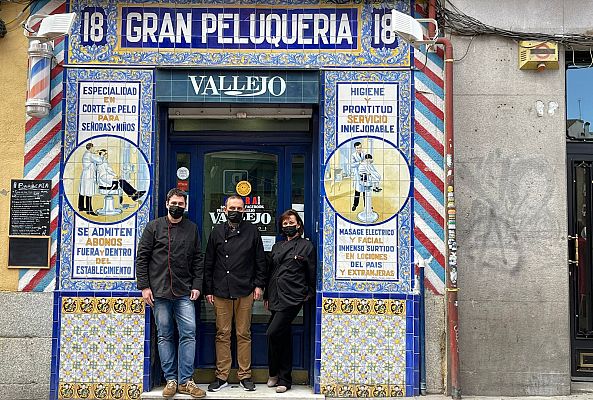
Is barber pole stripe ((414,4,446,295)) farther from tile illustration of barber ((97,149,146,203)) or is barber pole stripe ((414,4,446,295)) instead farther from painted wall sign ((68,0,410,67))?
tile illustration of barber ((97,149,146,203))

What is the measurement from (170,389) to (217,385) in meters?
0.59

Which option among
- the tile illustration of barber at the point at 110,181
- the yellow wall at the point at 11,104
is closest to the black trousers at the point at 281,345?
the tile illustration of barber at the point at 110,181

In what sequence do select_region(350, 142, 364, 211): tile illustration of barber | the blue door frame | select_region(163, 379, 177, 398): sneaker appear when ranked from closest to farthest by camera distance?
select_region(163, 379, 177, 398): sneaker → select_region(350, 142, 364, 211): tile illustration of barber → the blue door frame

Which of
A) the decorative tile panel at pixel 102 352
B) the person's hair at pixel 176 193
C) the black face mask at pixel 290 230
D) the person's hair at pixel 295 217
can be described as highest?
the person's hair at pixel 176 193

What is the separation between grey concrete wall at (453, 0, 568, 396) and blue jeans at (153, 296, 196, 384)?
9.50 ft

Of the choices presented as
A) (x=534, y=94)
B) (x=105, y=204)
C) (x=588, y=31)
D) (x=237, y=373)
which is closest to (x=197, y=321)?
(x=237, y=373)

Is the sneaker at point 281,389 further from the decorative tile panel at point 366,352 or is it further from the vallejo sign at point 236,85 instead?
the vallejo sign at point 236,85

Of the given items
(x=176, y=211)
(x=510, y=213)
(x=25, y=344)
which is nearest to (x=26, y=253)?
(x=25, y=344)

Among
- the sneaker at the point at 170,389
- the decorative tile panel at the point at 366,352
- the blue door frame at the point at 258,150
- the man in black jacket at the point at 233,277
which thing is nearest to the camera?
the sneaker at the point at 170,389

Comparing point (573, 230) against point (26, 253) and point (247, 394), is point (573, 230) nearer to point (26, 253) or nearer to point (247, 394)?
point (247, 394)

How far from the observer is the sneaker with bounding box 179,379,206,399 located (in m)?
7.49

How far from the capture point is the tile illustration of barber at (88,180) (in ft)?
26.0

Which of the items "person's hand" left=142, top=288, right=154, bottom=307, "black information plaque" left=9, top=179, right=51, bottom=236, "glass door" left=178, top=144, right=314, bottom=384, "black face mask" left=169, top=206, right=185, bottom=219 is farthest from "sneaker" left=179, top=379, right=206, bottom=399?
"black information plaque" left=9, top=179, right=51, bottom=236

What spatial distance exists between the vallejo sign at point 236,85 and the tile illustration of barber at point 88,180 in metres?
1.34
